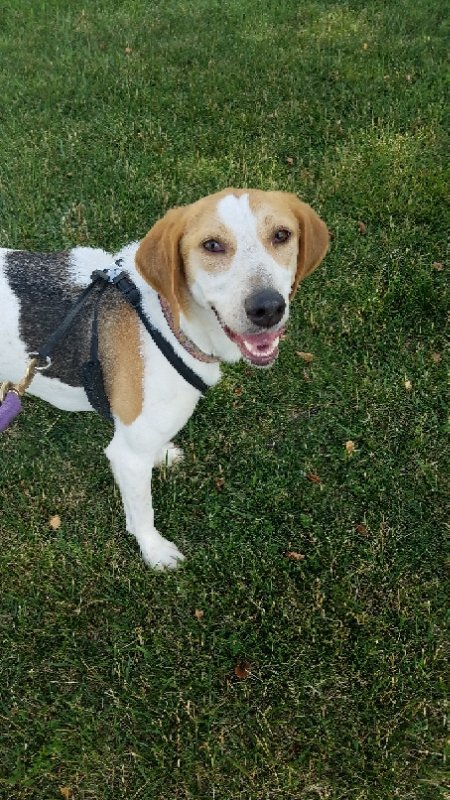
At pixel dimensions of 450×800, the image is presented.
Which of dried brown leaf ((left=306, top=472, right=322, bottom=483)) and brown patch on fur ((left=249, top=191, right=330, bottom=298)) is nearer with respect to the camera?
brown patch on fur ((left=249, top=191, right=330, bottom=298))

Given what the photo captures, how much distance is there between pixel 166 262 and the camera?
125 inches

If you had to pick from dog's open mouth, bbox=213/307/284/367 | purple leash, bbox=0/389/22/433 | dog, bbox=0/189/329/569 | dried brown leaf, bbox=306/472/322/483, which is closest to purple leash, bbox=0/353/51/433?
purple leash, bbox=0/389/22/433

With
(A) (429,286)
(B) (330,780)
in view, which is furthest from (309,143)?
(B) (330,780)

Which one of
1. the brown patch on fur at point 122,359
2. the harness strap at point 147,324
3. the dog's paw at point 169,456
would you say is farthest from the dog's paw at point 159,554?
the harness strap at point 147,324

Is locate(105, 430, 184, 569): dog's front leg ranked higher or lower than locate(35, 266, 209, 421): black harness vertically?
lower

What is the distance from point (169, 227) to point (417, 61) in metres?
6.24

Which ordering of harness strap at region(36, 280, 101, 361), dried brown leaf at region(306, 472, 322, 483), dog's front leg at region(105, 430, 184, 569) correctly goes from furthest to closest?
dried brown leaf at region(306, 472, 322, 483) < dog's front leg at region(105, 430, 184, 569) < harness strap at region(36, 280, 101, 361)

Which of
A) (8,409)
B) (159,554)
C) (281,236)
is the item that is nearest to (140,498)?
(159,554)

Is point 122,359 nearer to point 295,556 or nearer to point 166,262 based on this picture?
point 166,262

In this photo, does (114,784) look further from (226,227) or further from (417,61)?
(417,61)

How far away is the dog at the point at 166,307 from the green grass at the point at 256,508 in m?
0.67

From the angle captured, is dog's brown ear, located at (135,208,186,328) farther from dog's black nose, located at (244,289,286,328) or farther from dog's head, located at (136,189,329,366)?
dog's black nose, located at (244,289,286,328)

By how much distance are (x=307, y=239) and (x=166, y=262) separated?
30.9 inches

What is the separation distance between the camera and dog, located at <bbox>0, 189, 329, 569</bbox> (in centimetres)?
306
